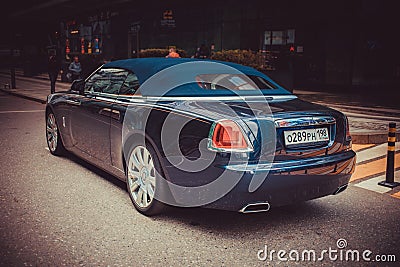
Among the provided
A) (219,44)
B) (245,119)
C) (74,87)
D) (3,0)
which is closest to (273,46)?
(219,44)

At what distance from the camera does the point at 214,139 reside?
371cm

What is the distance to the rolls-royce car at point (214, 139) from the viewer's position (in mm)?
3688

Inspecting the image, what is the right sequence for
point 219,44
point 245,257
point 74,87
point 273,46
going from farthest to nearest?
point 219,44
point 273,46
point 74,87
point 245,257

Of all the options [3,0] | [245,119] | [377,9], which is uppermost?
[3,0]

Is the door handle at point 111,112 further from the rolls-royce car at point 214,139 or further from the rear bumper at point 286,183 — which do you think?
the rear bumper at point 286,183

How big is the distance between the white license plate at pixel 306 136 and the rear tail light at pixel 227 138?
37 centimetres

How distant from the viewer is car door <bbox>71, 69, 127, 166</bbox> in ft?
16.5

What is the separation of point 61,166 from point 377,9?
17779 mm

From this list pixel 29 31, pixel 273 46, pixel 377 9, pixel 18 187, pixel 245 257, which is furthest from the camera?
pixel 29 31

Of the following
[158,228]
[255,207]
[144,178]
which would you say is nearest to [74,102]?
[144,178]

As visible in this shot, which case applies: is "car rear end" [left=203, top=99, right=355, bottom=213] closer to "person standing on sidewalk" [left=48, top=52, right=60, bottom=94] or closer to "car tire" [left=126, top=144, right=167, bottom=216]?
"car tire" [left=126, top=144, right=167, bottom=216]

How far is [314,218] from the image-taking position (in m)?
4.40

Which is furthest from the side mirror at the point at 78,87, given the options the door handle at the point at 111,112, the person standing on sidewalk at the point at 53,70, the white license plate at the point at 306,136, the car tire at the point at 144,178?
the person standing on sidewalk at the point at 53,70

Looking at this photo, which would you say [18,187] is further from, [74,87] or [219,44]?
[219,44]
